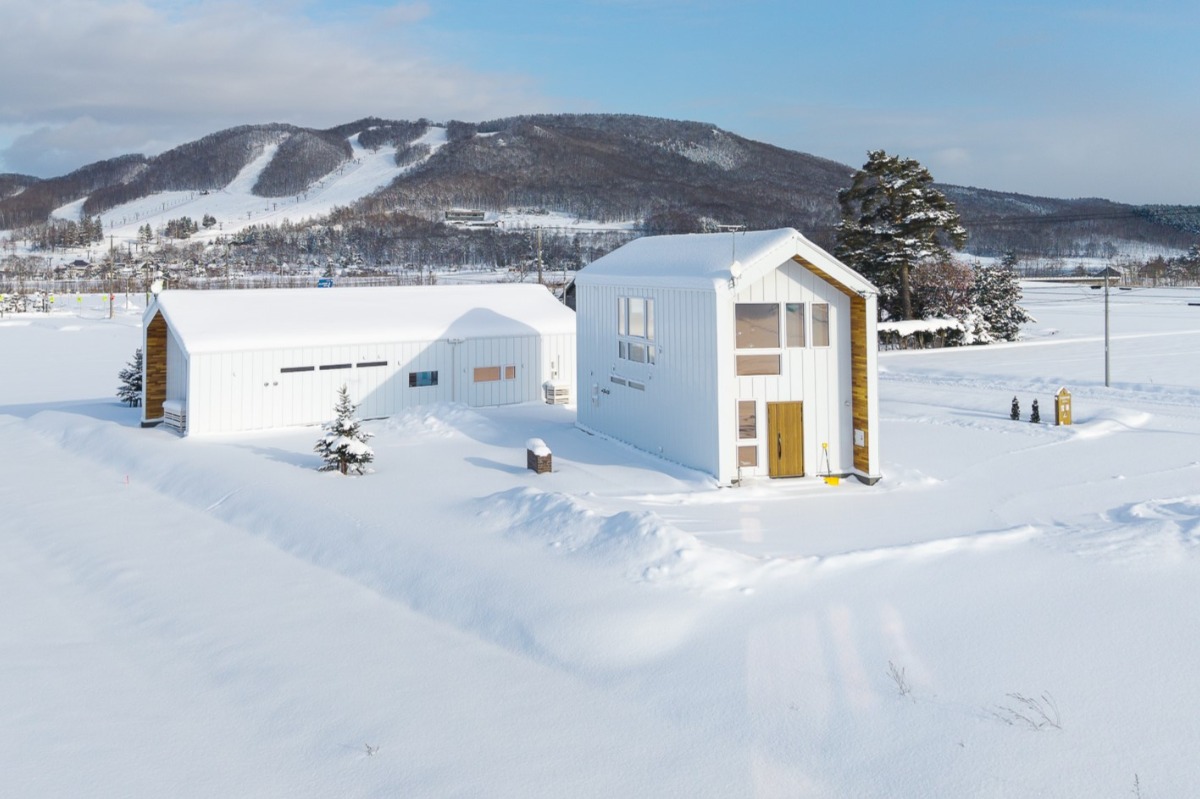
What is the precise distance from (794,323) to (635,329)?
10.9ft

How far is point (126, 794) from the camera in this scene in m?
6.69

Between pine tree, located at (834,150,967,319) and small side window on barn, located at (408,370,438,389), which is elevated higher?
pine tree, located at (834,150,967,319)

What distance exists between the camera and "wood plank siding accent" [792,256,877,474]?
52.7 feet

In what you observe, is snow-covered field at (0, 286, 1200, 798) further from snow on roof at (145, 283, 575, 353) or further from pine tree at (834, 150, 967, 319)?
pine tree at (834, 150, 967, 319)

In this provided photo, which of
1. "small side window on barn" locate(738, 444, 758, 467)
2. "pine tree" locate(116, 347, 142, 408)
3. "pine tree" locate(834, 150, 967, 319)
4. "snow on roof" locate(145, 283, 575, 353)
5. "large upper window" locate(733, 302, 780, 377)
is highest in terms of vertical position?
"pine tree" locate(834, 150, 967, 319)

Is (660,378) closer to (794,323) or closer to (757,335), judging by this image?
(757,335)

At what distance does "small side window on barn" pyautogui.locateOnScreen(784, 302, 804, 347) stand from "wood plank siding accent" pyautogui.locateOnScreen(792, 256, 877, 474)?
27.9 inches

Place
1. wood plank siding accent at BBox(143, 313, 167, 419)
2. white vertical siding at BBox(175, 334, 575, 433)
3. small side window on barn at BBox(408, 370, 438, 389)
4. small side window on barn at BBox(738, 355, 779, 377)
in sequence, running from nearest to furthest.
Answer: small side window on barn at BBox(738, 355, 779, 377), white vertical siding at BBox(175, 334, 575, 433), wood plank siding accent at BBox(143, 313, 167, 419), small side window on barn at BBox(408, 370, 438, 389)

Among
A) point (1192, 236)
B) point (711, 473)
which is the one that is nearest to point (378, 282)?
point (711, 473)

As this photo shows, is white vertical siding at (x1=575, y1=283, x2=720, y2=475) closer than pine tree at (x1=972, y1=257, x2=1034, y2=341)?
Yes

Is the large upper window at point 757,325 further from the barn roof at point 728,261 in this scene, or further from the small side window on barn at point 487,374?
the small side window on barn at point 487,374

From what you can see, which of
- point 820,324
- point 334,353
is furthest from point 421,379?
point 820,324

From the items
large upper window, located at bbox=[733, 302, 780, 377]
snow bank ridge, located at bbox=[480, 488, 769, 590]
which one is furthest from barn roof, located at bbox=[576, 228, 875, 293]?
snow bank ridge, located at bbox=[480, 488, 769, 590]

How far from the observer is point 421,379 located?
22969 millimetres
